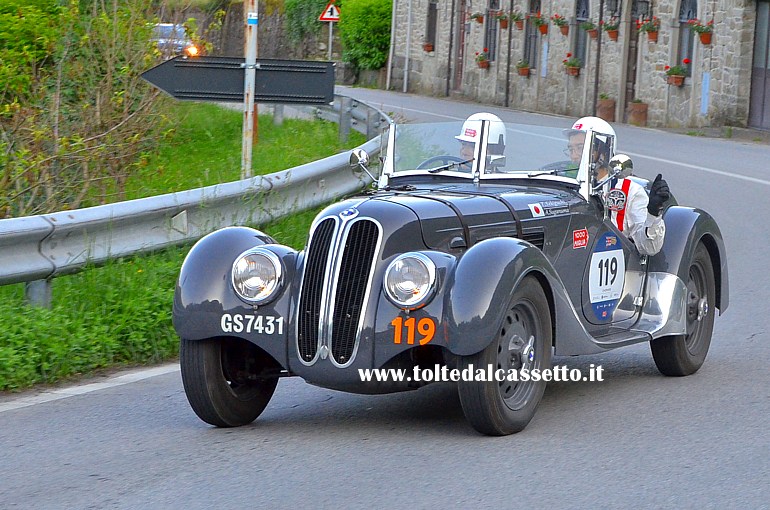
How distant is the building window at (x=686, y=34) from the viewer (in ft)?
104

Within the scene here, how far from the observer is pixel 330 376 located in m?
6.02

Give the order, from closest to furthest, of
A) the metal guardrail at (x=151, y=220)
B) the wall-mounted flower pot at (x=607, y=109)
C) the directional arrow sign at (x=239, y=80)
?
the metal guardrail at (x=151, y=220) < the directional arrow sign at (x=239, y=80) < the wall-mounted flower pot at (x=607, y=109)

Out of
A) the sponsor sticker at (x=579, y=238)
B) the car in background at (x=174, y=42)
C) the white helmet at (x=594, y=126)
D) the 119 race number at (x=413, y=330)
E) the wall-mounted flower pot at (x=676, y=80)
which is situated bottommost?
the 119 race number at (x=413, y=330)

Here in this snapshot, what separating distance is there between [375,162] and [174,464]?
7052 mm

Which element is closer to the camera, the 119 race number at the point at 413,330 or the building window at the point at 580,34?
the 119 race number at the point at 413,330

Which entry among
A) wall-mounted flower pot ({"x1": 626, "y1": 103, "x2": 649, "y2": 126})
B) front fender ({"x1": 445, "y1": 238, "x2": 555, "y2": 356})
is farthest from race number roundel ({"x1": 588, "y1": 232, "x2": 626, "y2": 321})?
wall-mounted flower pot ({"x1": 626, "y1": 103, "x2": 649, "y2": 126})

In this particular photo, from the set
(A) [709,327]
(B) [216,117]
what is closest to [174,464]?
(A) [709,327]

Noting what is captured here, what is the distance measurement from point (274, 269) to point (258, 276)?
84mm

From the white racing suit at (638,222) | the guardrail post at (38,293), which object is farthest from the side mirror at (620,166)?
the guardrail post at (38,293)

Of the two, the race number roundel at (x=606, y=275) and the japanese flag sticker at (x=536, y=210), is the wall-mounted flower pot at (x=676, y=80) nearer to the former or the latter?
the race number roundel at (x=606, y=275)

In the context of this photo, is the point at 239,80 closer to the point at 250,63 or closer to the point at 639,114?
the point at 250,63

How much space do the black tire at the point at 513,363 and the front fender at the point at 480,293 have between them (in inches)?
3.4

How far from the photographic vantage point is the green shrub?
52062 millimetres

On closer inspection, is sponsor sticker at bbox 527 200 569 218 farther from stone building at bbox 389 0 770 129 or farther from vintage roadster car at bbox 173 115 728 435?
stone building at bbox 389 0 770 129
